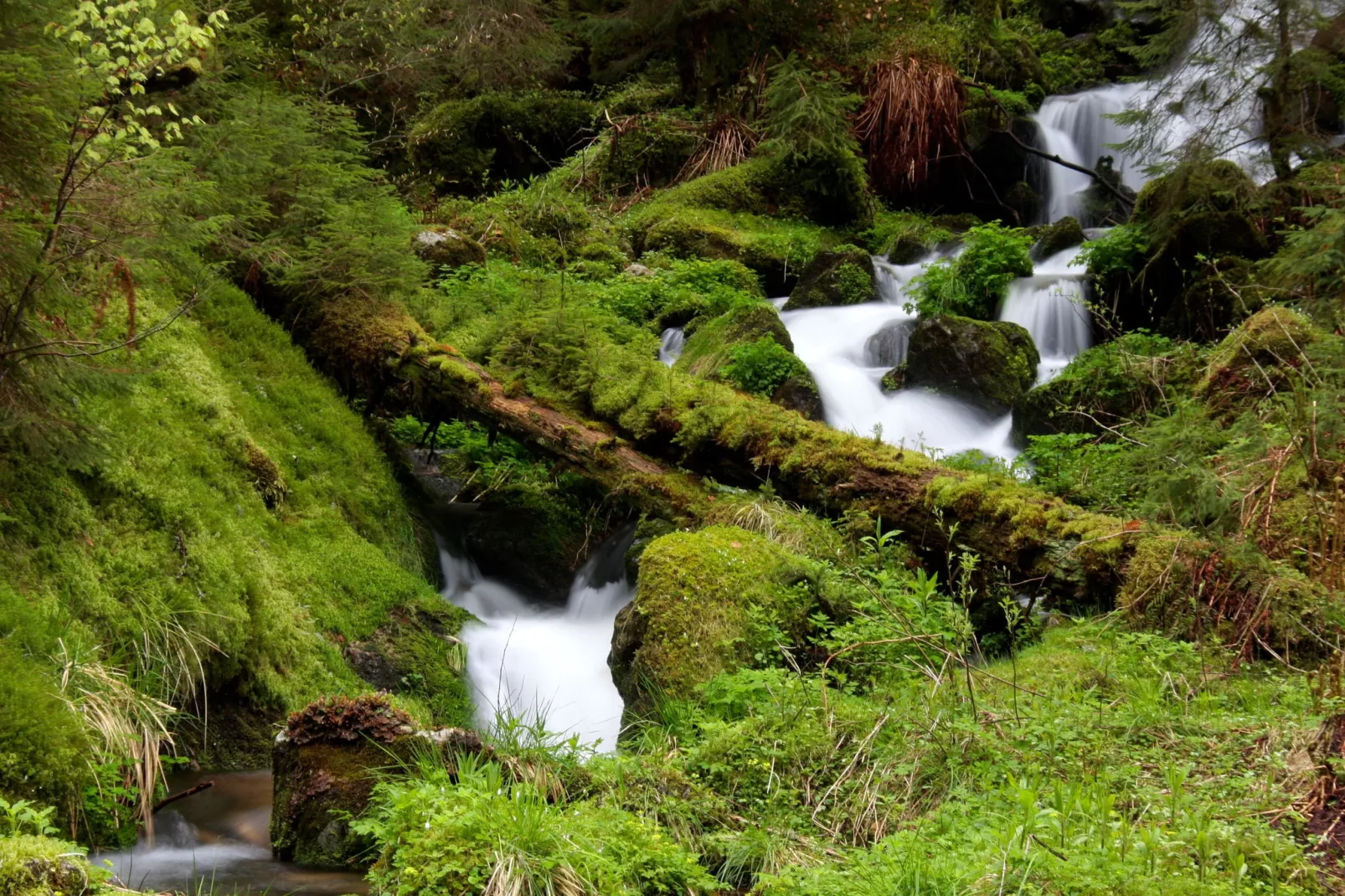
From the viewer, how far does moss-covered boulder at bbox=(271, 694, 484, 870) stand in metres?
4.34

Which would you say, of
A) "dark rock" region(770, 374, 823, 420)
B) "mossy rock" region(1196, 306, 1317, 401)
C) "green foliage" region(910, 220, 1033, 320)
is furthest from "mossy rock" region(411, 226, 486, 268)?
"mossy rock" region(1196, 306, 1317, 401)

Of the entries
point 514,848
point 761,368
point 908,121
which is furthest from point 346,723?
point 908,121

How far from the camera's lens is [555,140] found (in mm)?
18578

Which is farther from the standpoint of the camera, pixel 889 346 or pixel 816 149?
pixel 816 149

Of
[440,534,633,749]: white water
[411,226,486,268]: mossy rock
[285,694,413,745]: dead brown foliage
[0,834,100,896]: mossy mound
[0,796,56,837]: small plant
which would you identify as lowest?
[440,534,633,749]: white water

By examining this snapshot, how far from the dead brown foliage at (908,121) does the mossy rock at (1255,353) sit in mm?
9557

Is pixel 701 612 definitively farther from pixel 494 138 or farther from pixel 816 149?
pixel 494 138

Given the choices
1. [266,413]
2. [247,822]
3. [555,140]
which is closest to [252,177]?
[266,413]

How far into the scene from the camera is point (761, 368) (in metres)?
10.3

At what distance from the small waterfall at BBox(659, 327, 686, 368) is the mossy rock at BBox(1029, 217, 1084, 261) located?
5.40 m

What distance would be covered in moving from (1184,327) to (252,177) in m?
9.58

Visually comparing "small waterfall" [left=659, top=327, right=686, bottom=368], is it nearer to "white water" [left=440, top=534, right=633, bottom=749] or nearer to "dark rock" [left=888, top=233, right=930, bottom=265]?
"white water" [left=440, top=534, right=633, bottom=749]

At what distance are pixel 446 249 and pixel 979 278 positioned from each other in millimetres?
6704

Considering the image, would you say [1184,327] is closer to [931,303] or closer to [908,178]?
[931,303]
